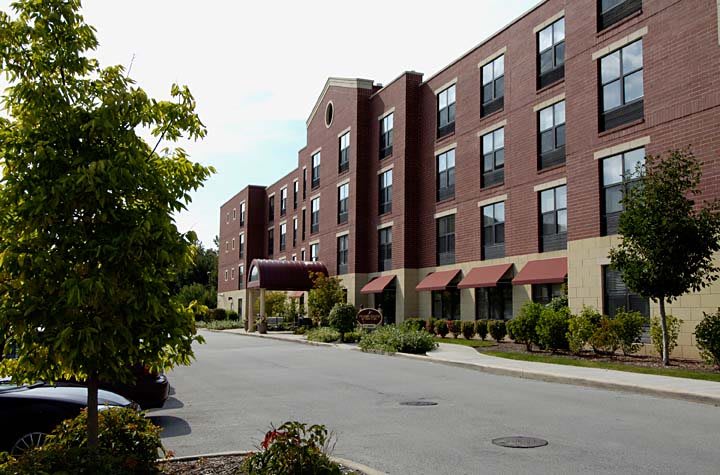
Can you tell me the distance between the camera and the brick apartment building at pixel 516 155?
68.7 feet

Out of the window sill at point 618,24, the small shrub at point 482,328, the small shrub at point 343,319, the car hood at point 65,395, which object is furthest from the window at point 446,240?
the car hood at point 65,395

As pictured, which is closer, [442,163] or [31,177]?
[31,177]

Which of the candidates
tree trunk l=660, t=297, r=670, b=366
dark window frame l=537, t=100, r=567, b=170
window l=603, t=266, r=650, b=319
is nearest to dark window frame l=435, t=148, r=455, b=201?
dark window frame l=537, t=100, r=567, b=170

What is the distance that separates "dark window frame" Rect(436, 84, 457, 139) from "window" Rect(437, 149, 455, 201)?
3.80 ft

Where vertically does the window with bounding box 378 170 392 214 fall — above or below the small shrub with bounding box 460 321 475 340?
above

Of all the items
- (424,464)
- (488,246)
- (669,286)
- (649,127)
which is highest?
(649,127)

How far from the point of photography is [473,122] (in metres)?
32.7

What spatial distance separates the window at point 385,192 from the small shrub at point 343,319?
9.83m

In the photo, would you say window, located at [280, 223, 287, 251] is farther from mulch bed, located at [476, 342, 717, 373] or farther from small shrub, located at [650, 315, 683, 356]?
small shrub, located at [650, 315, 683, 356]

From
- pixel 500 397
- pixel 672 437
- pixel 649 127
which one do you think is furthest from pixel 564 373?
pixel 649 127

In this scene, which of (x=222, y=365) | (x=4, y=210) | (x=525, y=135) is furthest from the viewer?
(x=525, y=135)

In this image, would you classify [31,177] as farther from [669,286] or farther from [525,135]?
[525,135]

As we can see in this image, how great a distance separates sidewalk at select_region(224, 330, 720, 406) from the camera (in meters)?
12.9

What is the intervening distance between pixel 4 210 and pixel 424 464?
490 centimetres
